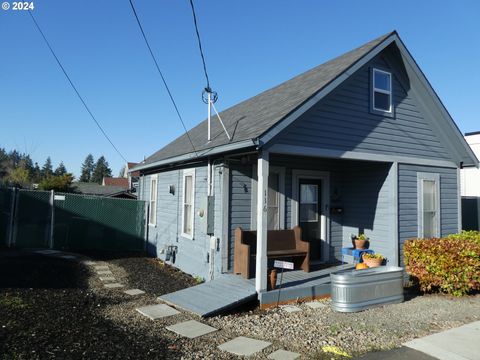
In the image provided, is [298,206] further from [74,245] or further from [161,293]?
[74,245]

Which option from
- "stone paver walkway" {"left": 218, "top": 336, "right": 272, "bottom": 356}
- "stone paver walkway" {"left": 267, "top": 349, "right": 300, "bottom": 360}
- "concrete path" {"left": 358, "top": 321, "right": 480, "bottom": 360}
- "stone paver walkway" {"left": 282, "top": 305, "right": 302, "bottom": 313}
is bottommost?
"stone paver walkway" {"left": 218, "top": 336, "right": 272, "bottom": 356}

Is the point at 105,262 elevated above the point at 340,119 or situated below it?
below

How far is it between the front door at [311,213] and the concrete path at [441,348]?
4421mm

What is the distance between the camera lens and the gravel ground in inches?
192

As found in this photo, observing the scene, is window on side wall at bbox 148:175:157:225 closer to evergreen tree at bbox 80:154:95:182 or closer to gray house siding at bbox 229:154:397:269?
gray house siding at bbox 229:154:397:269

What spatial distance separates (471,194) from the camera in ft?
49.0

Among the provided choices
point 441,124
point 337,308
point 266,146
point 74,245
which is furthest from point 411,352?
point 74,245

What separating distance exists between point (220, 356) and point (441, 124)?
8589mm

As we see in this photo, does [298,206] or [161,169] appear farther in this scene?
[161,169]

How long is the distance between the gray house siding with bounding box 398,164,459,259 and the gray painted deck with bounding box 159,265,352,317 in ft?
8.81

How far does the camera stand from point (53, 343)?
493 cm

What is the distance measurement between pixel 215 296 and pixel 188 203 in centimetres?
378

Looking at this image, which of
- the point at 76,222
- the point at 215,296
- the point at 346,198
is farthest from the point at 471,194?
the point at 76,222

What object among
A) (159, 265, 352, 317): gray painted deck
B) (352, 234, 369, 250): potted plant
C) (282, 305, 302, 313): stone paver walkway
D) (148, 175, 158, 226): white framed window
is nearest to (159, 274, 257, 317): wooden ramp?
(159, 265, 352, 317): gray painted deck
